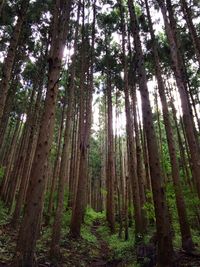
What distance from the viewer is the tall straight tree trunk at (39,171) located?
16.1 ft

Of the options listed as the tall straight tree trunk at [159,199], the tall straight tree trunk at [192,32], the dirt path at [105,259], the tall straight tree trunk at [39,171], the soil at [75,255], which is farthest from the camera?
the tall straight tree trunk at [192,32]

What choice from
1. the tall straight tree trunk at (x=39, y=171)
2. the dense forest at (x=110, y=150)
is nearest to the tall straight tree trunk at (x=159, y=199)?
the dense forest at (x=110, y=150)

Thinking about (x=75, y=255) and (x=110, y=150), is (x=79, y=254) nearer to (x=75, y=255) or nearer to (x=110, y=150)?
(x=75, y=255)

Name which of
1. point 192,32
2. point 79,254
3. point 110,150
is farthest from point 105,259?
point 192,32

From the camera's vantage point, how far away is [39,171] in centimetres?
544

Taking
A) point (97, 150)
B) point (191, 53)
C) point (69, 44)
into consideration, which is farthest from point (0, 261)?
point (97, 150)

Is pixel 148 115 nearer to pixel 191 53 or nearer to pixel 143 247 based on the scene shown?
pixel 143 247

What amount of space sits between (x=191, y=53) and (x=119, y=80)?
16.1 ft

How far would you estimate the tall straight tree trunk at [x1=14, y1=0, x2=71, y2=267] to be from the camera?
4.92 metres

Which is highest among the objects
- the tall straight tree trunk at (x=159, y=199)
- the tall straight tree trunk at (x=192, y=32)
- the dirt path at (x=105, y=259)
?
the tall straight tree trunk at (x=192, y=32)

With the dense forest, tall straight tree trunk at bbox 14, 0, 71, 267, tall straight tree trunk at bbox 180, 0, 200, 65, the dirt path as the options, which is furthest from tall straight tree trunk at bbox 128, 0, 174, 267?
tall straight tree trunk at bbox 180, 0, 200, 65

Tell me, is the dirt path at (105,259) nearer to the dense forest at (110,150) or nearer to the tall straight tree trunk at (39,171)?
the dense forest at (110,150)

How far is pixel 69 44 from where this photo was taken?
14578mm

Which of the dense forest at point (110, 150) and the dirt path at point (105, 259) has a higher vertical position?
the dense forest at point (110, 150)
